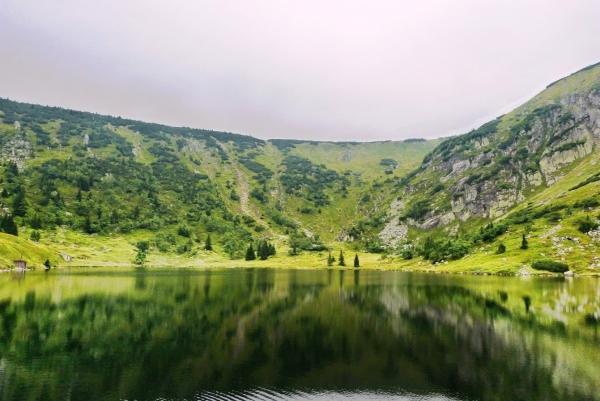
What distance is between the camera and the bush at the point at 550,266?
9239 cm

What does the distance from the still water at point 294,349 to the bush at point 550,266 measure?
4823 cm

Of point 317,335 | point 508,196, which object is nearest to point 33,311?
point 317,335

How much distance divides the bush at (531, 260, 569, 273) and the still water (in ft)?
158

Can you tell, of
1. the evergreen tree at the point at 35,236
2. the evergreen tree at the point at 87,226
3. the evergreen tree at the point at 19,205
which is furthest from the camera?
the evergreen tree at the point at 87,226

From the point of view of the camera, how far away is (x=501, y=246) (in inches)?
4500

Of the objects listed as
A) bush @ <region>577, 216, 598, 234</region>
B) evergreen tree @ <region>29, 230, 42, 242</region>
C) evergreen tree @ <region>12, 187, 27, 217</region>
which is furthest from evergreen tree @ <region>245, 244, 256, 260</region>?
bush @ <region>577, 216, 598, 234</region>

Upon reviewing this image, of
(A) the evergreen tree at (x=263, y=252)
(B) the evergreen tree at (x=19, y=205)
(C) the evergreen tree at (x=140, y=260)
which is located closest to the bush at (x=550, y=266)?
(A) the evergreen tree at (x=263, y=252)

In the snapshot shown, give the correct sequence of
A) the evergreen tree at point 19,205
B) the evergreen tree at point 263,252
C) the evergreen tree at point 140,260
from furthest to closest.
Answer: the evergreen tree at point 263,252 < the evergreen tree at point 19,205 < the evergreen tree at point 140,260

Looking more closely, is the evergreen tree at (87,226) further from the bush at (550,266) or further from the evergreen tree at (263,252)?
the bush at (550,266)

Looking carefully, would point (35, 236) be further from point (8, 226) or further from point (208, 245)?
point (208, 245)

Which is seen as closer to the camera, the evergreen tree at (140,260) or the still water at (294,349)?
the still water at (294,349)

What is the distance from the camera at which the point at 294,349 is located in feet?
92.5

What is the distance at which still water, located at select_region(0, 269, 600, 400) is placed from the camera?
20516 mm

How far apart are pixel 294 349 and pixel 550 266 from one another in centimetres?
9285
